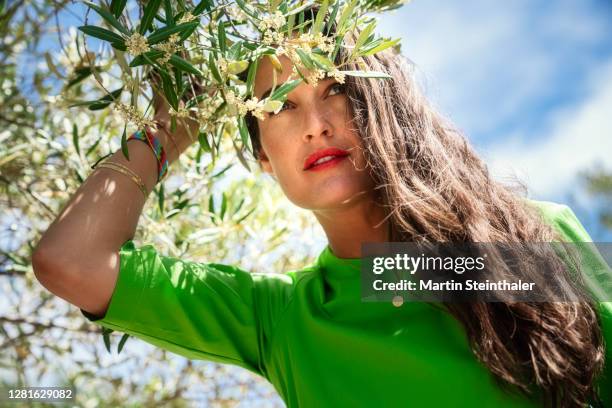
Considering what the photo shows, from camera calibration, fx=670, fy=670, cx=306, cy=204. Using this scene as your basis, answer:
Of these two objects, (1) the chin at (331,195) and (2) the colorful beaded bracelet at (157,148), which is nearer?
(1) the chin at (331,195)

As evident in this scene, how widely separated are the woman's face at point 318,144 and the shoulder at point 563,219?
448 mm

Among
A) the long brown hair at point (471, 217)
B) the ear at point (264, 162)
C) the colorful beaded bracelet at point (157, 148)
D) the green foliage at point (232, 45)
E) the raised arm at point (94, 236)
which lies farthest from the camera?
the ear at point (264, 162)

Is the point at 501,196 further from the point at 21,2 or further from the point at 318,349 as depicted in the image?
the point at 21,2

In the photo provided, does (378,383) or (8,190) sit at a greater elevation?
(8,190)

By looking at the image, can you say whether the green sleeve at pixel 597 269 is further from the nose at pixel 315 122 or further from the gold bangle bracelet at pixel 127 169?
the gold bangle bracelet at pixel 127 169

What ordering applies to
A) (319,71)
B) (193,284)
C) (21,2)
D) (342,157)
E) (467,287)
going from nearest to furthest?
1. (319,71)
2. (467,287)
3. (342,157)
4. (193,284)
5. (21,2)

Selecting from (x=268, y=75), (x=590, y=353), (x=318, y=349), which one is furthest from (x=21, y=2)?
(x=590, y=353)

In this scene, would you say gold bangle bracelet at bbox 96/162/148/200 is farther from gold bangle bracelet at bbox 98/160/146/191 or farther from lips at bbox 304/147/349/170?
lips at bbox 304/147/349/170

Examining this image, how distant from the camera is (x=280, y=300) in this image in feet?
6.24

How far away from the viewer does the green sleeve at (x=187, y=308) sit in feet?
5.52

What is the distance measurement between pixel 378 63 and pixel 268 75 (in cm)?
29

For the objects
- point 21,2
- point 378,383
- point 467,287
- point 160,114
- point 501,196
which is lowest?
point 378,383

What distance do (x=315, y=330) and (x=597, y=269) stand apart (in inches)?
28.2

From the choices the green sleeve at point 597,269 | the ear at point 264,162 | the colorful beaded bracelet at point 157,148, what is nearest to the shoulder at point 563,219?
the green sleeve at point 597,269
